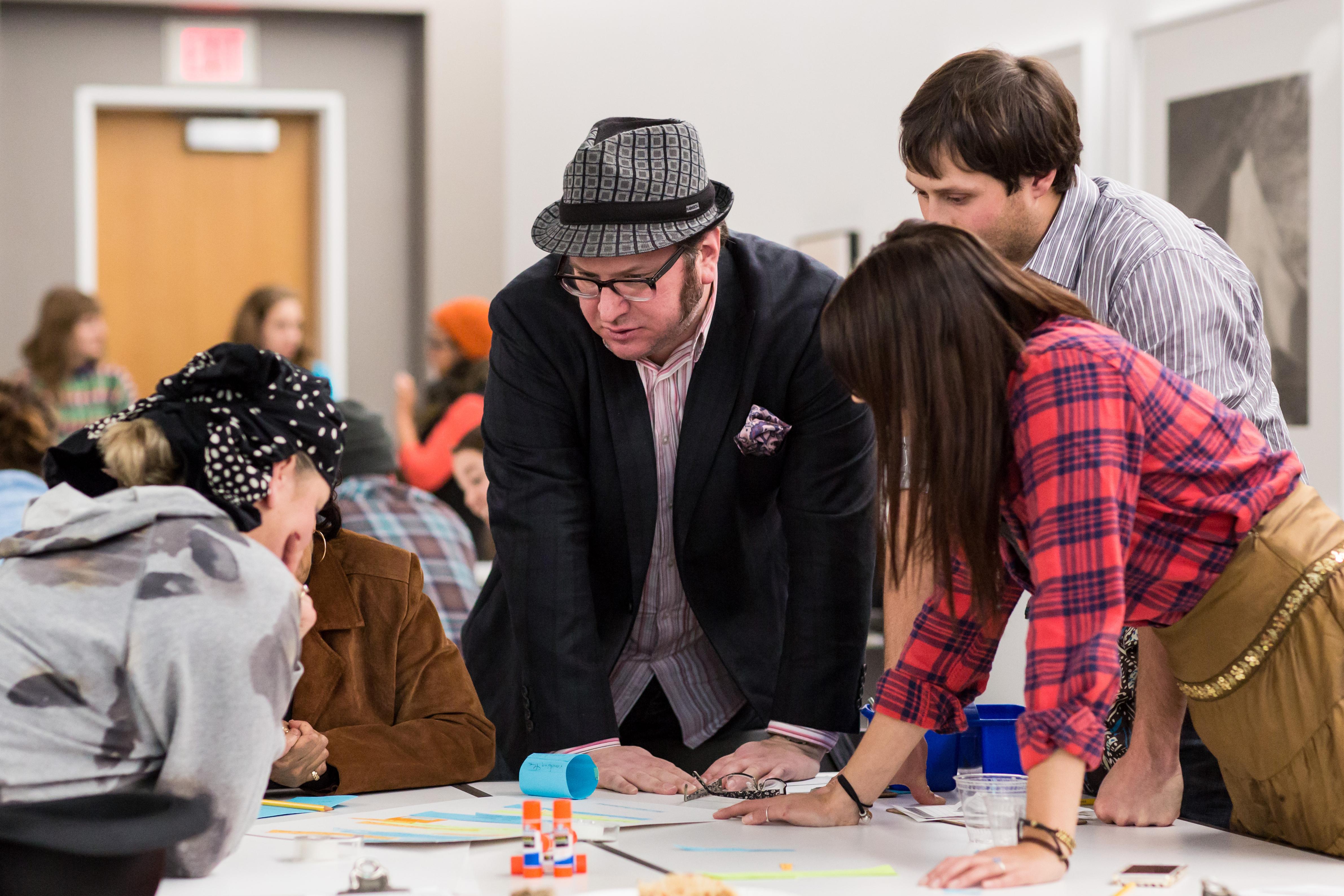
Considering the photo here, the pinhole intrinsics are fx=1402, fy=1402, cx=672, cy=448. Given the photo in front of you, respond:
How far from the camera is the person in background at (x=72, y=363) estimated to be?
5414 mm

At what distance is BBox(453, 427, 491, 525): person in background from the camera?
13.5 ft

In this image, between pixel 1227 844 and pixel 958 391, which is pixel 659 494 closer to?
pixel 958 391

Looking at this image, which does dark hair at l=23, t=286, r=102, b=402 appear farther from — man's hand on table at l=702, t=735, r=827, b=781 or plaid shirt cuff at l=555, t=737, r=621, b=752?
man's hand on table at l=702, t=735, r=827, b=781

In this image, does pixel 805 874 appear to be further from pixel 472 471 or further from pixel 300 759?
pixel 472 471

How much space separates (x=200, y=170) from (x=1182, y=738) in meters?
5.28

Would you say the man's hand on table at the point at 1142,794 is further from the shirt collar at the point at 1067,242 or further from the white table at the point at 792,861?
the shirt collar at the point at 1067,242

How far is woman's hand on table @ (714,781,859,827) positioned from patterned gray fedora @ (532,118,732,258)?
0.73 metres

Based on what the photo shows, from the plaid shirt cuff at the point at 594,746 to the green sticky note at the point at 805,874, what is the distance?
0.56 m

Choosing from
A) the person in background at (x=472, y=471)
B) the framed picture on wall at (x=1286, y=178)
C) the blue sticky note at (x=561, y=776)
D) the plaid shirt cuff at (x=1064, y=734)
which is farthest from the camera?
the person in background at (x=472, y=471)

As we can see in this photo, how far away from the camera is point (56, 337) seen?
5.43 m

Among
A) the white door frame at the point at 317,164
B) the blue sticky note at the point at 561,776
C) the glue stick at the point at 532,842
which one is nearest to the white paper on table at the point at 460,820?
the blue sticky note at the point at 561,776

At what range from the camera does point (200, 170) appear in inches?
241

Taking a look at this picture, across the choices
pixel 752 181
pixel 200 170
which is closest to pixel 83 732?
pixel 752 181

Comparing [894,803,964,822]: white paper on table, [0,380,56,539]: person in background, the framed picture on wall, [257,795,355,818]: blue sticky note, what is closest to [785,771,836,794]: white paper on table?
[894,803,964,822]: white paper on table
